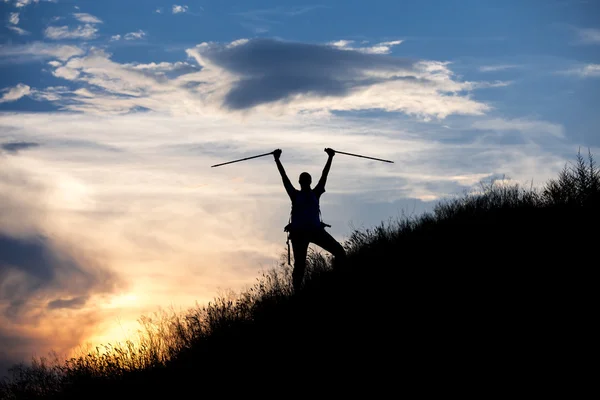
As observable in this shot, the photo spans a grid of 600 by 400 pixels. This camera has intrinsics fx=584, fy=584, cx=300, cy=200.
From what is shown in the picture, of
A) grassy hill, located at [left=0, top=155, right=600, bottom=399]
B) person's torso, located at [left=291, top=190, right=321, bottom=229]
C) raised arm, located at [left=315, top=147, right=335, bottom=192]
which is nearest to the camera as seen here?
grassy hill, located at [left=0, top=155, right=600, bottom=399]

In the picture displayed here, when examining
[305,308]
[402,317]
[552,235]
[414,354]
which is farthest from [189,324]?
[552,235]

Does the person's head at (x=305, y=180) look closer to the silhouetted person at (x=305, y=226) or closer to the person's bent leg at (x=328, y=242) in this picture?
the silhouetted person at (x=305, y=226)

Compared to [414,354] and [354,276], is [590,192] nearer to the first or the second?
[354,276]

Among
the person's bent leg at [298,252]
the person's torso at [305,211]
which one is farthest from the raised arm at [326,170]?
the person's bent leg at [298,252]

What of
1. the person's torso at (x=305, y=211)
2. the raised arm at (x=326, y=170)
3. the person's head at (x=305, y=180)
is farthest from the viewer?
the raised arm at (x=326, y=170)

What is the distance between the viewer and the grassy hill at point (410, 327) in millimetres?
6590

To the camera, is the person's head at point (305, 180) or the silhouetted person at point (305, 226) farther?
the person's head at point (305, 180)

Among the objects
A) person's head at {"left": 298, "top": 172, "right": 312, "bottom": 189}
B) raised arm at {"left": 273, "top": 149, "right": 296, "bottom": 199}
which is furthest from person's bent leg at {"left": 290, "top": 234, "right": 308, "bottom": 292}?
person's head at {"left": 298, "top": 172, "right": 312, "bottom": 189}

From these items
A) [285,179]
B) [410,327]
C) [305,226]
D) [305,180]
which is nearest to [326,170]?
[305,180]

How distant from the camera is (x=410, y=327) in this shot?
25.2ft

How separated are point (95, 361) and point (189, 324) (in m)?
1.87

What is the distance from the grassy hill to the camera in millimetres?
6590

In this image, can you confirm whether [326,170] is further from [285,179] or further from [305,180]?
[285,179]

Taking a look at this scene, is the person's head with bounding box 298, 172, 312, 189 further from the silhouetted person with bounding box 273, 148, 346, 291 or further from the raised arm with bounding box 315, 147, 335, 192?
the raised arm with bounding box 315, 147, 335, 192
